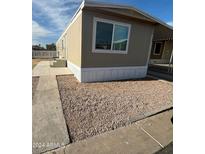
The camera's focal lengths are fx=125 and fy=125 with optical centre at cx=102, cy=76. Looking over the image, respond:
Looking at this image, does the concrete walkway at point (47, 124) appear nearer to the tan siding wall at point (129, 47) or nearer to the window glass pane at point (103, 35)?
the tan siding wall at point (129, 47)

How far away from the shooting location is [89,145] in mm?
2088

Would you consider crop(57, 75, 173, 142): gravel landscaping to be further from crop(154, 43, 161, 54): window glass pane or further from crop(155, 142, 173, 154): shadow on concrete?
crop(154, 43, 161, 54): window glass pane

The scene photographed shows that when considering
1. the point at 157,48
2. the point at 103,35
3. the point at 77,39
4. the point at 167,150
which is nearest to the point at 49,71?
the point at 77,39

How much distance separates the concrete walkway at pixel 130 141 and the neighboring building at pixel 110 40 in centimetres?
377

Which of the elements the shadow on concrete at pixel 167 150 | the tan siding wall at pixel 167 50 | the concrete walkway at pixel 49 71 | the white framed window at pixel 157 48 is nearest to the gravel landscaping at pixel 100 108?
the shadow on concrete at pixel 167 150

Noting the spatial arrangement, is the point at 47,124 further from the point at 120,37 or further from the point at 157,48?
the point at 157,48

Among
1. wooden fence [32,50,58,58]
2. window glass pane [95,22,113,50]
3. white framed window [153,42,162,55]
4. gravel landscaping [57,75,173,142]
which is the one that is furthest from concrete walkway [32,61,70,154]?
wooden fence [32,50,58,58]

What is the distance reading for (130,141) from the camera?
2.24m

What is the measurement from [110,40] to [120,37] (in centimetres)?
67

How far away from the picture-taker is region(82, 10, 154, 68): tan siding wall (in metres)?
5.46

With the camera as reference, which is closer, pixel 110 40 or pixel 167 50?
pixel 110 40

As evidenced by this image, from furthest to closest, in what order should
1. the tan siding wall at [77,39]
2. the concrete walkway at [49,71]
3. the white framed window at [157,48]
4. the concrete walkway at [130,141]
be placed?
the white framed window at [157,48] < the concrete walkway at [49,71] < the tan siding wall at [77,39] < the concrete walkway at [130,141]

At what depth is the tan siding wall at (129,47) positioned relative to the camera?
5.46 meters
